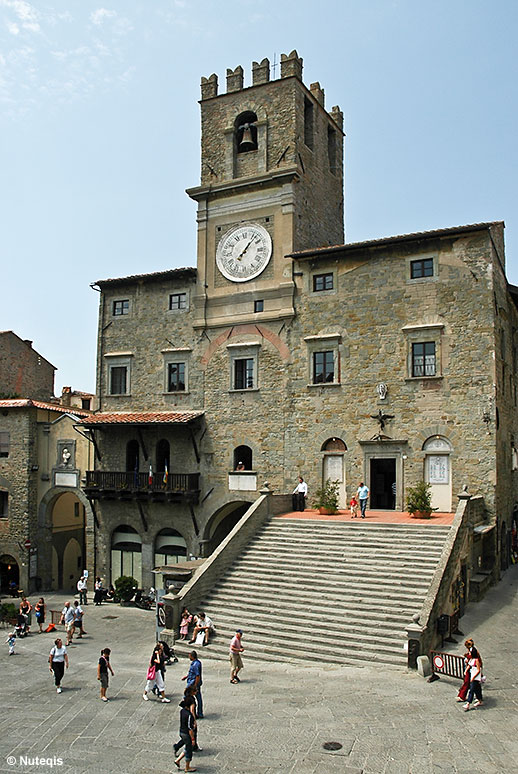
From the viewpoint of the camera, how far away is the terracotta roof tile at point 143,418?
3106 centimetres

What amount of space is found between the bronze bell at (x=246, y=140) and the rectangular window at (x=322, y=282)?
7.77 metres

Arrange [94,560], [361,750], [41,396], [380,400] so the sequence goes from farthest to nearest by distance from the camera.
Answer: [41,396], [94,560], [380,400], [361,750]

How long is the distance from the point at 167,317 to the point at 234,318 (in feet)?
13.1

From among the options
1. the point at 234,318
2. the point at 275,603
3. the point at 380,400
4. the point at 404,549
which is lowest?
the point at 275,603

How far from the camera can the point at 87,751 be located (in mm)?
12938

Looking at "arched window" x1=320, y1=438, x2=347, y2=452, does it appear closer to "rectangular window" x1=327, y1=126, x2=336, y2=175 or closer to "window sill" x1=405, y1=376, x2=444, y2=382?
"window sill" x1=405, y1=376, x2=444, y2=382

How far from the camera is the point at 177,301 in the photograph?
33875mm

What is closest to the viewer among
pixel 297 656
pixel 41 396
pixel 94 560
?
pixel 297 656

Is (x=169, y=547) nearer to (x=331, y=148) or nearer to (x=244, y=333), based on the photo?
(x=244, y=333)

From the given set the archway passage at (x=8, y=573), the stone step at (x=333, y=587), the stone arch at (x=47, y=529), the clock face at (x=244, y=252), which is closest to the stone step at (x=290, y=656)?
the stone step at (x=333, y=587)

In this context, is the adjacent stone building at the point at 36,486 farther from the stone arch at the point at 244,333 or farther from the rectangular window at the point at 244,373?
the rectangular window at the point at 244,373

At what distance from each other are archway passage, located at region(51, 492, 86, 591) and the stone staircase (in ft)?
49.8

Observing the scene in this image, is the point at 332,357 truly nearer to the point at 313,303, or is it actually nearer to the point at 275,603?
the point at 313,303

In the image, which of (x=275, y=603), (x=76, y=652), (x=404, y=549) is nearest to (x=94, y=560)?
(x=76, y=652)
